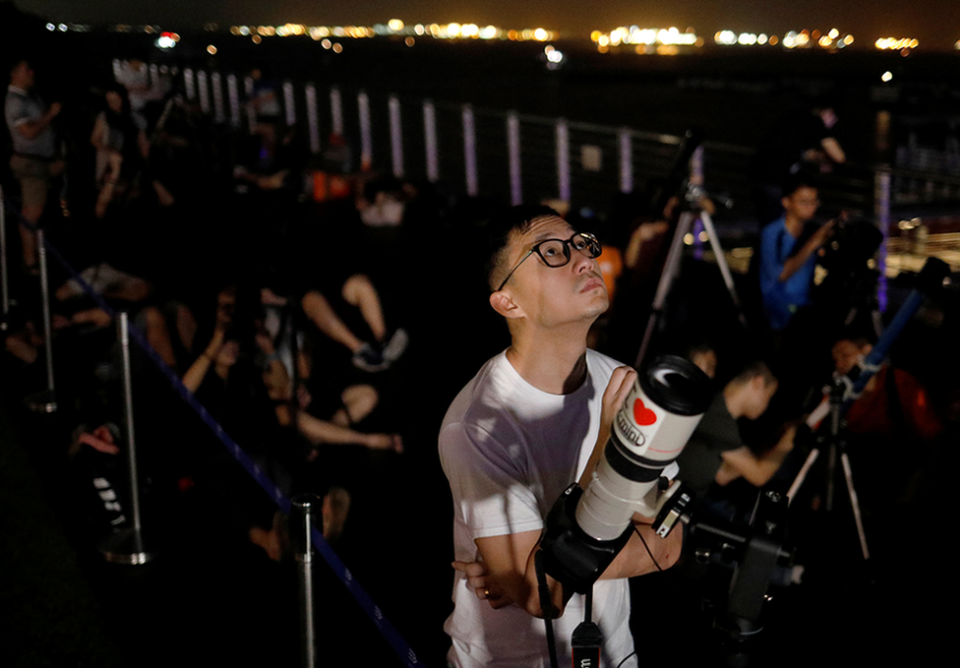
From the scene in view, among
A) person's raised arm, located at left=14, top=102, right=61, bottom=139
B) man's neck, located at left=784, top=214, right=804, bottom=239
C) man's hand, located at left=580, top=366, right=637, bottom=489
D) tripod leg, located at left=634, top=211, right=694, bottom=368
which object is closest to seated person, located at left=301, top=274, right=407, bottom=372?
tripod leg, located at left=634, top=211, right=694, bottom=368

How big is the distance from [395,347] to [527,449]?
271cm

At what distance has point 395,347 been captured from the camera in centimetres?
443

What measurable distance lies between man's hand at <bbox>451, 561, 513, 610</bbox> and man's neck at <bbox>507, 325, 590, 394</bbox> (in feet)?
1.22

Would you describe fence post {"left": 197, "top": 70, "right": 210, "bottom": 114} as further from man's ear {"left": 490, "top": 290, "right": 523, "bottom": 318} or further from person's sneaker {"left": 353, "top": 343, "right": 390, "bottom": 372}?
man's ear {"left": 490, "top": 290, "right": 523, "bottom": 318}

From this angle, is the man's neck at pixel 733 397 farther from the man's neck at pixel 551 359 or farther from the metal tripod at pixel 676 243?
the man's neck at pixel 551 359

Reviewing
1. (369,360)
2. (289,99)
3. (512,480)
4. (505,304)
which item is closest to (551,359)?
(505,304)

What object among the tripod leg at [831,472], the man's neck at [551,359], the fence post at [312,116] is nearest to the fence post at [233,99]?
the fence post at [312,116]

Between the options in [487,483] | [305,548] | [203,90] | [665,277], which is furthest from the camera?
[203,90]

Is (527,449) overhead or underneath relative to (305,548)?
overhead

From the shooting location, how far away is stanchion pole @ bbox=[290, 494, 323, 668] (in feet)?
6.55

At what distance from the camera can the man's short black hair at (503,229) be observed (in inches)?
78.4

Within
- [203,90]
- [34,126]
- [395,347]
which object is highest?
[203,90]

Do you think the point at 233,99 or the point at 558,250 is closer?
the point at 558,250

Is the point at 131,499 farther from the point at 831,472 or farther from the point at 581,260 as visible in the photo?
the point at 831,472
